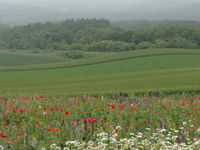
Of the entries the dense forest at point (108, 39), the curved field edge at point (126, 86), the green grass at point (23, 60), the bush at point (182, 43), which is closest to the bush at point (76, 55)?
the green grass at point (23, 60)

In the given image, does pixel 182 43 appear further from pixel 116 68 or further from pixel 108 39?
pixel 116 68

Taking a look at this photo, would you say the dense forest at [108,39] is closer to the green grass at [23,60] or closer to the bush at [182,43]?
the bush at [182,43]

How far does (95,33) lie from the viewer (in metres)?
105

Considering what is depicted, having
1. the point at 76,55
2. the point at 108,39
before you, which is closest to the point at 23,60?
the point at 76,55

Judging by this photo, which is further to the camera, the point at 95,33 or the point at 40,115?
the point at 95,33

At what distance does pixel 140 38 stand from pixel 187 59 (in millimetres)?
49167

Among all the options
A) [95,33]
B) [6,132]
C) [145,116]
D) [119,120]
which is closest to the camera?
[6,132]

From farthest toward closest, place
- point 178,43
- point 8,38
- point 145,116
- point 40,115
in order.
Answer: point 8,38
point 178,43
point 40,115
point 145,116

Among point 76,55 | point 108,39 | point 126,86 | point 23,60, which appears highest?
point 108,39

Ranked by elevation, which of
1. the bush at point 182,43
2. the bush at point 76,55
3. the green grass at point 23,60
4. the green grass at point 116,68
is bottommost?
Result: the green grass at point 23,60

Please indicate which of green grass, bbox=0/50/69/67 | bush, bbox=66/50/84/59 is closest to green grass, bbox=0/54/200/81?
green grass, bbox=0/50/69/67

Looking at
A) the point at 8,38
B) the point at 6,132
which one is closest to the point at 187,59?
the point at 6,132

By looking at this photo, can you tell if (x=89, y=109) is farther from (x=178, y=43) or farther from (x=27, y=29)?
(x=27, y=29)

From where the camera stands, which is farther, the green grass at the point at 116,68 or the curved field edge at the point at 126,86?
the green grass at the point at 116,68
